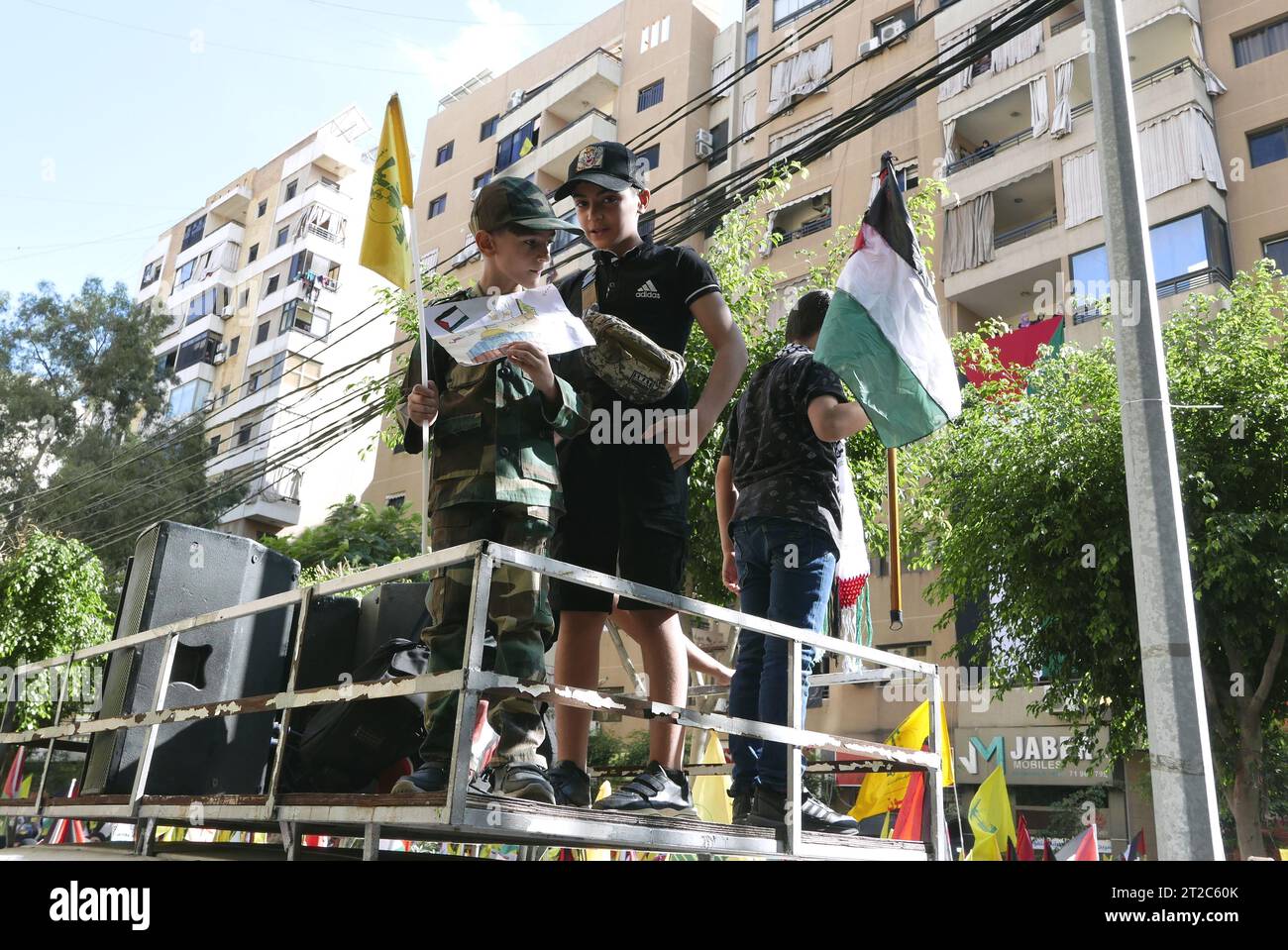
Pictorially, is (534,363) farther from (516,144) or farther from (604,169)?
(516,144)

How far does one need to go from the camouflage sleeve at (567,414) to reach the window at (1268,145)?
21742 mm

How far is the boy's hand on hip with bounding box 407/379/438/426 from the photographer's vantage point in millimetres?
3322

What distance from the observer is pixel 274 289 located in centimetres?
4497

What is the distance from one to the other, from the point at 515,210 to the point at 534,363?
0.63m

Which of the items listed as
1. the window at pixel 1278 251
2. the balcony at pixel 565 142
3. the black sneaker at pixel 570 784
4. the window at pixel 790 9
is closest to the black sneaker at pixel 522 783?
the black sneaker at pixel 570 784

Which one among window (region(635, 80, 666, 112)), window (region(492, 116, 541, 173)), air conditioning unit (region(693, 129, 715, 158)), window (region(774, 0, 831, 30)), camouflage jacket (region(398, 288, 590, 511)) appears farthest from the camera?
window (region(492, 116, 541, 173))

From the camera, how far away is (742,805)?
353 centimetres

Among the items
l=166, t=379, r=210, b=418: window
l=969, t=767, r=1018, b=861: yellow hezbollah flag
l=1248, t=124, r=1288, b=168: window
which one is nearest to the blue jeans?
l=969, t=767, r=1018, b=861: yellow hezbollah flag

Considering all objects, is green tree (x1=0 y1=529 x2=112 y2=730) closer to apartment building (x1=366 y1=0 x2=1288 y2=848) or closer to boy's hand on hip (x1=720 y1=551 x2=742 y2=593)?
apartment building (x1=366 y1=0 x2=1288 y2=848)

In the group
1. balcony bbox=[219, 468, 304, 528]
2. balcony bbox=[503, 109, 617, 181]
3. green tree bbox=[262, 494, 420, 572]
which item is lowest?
green tree bbox=[262, 494, 420, 572]

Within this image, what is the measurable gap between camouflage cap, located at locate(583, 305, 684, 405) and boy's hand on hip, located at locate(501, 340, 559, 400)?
250 mm

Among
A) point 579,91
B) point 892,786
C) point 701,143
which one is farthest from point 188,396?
point 892,786

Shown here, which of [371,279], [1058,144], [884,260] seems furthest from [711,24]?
[884,260]

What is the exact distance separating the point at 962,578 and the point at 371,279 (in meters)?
36.6
